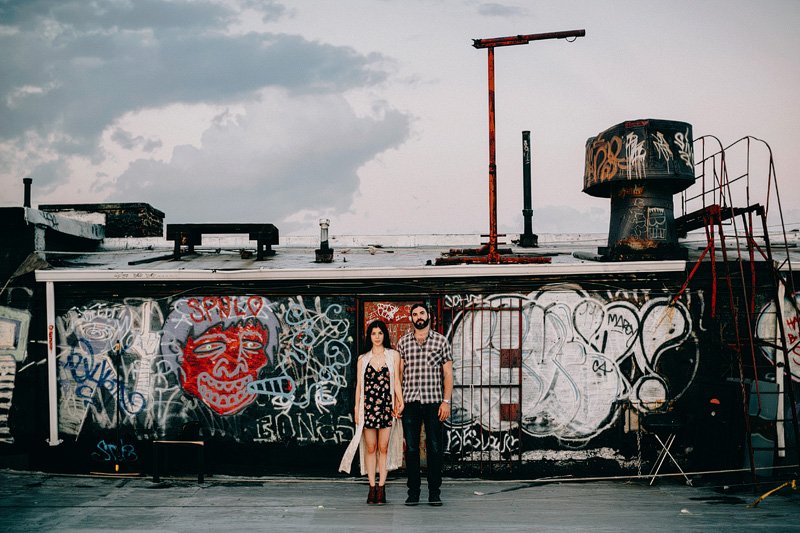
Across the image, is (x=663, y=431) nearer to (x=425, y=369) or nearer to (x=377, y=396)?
(x=425, y=369)

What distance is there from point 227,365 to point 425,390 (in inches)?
113

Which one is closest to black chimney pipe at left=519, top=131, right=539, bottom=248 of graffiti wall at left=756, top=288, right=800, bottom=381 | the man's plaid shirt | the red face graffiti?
graffiti wall at left=756, top=288, right=800, bottom=381

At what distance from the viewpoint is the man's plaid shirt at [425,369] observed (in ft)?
19.6

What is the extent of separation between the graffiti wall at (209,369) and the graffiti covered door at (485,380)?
4.42 ft

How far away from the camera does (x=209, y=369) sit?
24.6 ft

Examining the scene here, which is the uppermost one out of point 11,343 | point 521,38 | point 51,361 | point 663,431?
point 521,38

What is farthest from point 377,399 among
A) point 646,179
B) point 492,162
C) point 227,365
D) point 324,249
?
point 646,179

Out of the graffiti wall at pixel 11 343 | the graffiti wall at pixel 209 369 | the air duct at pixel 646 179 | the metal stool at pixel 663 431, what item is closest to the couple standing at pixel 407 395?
the graffiti wall at pixel 209 369

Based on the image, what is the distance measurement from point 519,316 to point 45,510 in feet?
18.2

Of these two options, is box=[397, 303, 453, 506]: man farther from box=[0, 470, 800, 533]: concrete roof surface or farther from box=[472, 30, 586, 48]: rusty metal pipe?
box=[472, 30, 586, 48]: rusty metal pipe

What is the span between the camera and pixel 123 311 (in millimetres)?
7574

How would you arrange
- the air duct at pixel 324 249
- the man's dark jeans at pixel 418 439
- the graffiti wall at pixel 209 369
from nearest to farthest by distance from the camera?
the man's dark jeans at pixel 418 439
the graffiti wall at pixel 209 369
the air duct at pixel 324 249

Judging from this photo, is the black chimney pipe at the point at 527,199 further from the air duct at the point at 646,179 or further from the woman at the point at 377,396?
the woman at the point at 377,396

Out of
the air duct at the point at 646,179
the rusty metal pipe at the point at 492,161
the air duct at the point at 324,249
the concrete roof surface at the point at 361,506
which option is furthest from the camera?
the air duct at the point at 324,249
